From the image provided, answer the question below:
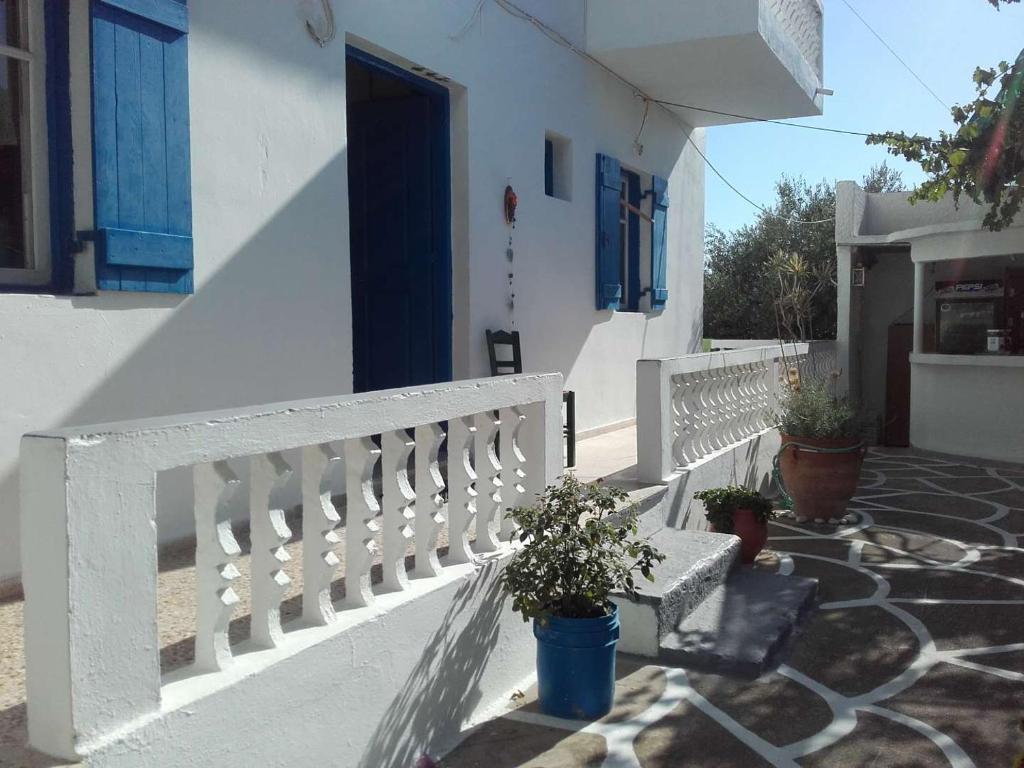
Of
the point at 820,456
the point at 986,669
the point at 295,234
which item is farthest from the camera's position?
the point at 820,456

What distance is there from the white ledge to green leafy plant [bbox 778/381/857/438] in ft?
12.3

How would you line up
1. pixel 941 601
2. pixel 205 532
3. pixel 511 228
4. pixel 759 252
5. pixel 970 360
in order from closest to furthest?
pixel 205 532 → pixel 941 601 → pixel 511 228 → pixel 970 360 → pixel 759 252

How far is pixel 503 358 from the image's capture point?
6.52 metres

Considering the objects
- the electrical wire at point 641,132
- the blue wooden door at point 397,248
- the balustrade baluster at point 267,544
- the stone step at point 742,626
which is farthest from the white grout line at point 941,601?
the electrical wire at point 641,132

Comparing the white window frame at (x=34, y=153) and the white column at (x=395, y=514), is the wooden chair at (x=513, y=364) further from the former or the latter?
the white window frame at (x=34, y=153)

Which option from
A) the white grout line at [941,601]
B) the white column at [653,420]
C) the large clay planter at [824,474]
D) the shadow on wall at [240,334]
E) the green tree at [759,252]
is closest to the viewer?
the shadow on wall at [240,334]

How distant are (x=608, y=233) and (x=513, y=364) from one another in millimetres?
2148

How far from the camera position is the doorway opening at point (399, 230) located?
6012 mm

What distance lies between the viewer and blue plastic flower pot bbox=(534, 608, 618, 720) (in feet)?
11.0

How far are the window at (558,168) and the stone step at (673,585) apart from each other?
334 cm

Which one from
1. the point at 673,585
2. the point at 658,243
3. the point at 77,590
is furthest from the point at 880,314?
the point at 77,590

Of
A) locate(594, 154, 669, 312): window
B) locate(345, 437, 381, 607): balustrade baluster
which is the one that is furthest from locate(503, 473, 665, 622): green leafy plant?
locate(594, 154, 669, 312): window

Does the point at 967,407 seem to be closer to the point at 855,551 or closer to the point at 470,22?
the point at 855,551

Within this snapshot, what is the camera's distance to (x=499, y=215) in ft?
20.9
